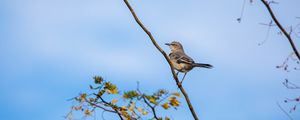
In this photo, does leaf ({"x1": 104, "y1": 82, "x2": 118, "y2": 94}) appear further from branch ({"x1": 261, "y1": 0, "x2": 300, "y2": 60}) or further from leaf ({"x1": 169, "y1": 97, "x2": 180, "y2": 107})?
branch ({"x1": 261, "y1": 0, "x2": 300, "y2": 60})

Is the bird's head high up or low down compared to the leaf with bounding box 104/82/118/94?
up

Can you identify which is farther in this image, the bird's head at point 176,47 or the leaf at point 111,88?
the bird's head at point 176,47

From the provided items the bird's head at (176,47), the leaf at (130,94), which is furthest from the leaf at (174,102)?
the bird's head at (176,47)

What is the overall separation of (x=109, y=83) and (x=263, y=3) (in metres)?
1.66

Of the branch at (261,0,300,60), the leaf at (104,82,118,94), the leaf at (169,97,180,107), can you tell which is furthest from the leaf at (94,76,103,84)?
the branch at (261,0,300,60)

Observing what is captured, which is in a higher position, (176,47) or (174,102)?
(176,47)

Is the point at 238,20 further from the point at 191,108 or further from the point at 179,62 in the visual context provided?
the point at 179,62

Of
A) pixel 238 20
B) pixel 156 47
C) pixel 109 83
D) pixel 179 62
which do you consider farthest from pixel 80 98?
pixel 179 62

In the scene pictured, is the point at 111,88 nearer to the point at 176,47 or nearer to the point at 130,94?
the point at 130,94

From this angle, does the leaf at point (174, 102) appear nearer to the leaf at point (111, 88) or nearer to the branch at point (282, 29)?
the leaf at point (111, 88)

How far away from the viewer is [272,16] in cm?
400

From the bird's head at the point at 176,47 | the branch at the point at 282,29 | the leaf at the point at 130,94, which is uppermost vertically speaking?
Result: the bird's head at the point at 176,47

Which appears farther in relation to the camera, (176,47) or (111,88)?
(176,47)

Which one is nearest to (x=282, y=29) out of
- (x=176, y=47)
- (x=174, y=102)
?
(x=174, y=102)
